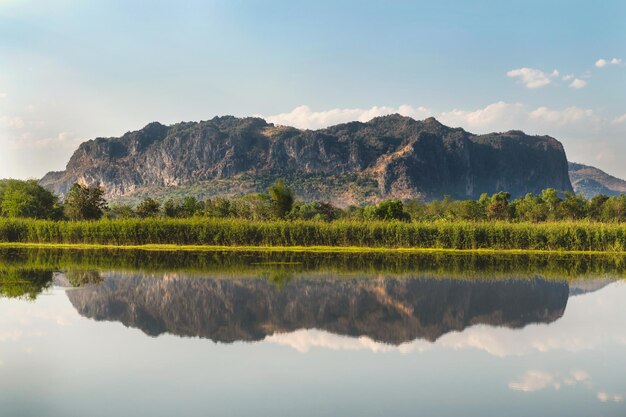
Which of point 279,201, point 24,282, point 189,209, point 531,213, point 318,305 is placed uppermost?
point 279,201

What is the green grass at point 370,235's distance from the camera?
37969 mm

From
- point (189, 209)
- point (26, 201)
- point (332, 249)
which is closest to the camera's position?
point (332, 249)

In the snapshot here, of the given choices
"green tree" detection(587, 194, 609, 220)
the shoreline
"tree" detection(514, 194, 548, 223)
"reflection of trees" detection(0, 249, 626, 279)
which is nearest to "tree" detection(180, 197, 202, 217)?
the shoreline

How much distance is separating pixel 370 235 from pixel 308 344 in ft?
83.9

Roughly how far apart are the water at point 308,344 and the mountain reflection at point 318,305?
63 millimetres

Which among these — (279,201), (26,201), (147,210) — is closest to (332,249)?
(279,201)

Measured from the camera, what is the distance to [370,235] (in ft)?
125

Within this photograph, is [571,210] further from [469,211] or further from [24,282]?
[24,282]

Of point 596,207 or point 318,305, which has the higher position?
point 596,207

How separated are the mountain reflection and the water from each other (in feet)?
0.21

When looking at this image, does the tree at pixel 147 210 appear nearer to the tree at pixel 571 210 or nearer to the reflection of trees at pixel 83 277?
the reflection of trees at pixel 83 277

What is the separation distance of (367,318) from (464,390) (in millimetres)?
5742

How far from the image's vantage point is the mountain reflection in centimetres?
1441

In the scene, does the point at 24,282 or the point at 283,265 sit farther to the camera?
the point at 283,265
